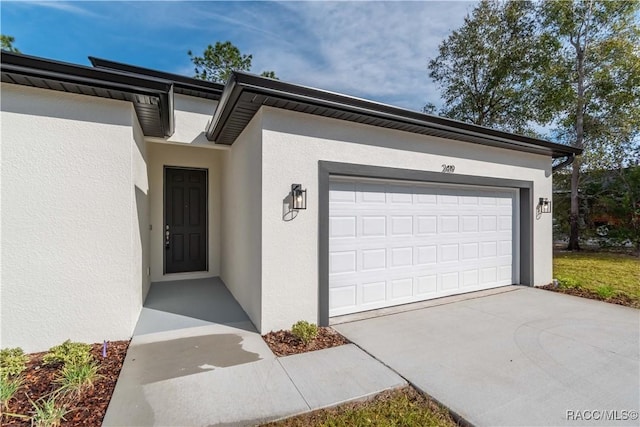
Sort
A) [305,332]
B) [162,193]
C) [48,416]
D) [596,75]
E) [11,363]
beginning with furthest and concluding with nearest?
[596,75]
[162,193]
[305,332]
[11,363]
[48,416]

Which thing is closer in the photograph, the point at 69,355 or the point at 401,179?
the point at 69,355

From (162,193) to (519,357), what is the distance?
23.7ft

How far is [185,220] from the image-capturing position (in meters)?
7.14

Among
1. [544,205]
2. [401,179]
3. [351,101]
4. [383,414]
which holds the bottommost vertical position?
[383,414]

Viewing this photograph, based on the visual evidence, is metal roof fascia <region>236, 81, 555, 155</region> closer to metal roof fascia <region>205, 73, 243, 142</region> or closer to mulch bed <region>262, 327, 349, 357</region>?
metal roof fascia <region>205, 73, 243, 142</region>

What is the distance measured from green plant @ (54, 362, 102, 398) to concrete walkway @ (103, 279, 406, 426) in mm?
255

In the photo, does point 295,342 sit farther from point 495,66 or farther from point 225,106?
point 495,66

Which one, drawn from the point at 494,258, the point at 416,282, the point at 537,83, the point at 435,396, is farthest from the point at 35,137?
the point at 537,83

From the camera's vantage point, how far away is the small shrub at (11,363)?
285 centimetres

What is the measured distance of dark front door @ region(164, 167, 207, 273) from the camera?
696cm

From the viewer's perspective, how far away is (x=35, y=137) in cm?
348

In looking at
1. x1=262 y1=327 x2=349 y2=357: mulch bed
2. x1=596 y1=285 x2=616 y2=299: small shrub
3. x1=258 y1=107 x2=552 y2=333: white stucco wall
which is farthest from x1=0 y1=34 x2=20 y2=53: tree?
x1=596 y1=285 x2=616 y2=299: small shrub

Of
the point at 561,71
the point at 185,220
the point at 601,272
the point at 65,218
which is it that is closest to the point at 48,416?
the point at 65,218

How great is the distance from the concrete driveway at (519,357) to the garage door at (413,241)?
51 cm
